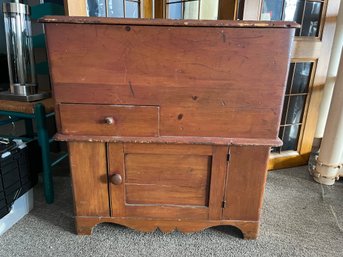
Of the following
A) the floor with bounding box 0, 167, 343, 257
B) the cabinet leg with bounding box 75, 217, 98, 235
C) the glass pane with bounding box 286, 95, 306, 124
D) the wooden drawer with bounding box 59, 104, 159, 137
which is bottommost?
the floor with bounding box 0, 167, 343, 257

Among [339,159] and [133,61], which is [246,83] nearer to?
[133,61]

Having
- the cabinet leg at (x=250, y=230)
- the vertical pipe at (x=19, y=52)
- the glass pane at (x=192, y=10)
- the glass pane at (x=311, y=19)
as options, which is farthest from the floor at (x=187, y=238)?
the glass pane at (x=192, y=10)

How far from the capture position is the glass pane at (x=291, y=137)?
6.22 ft

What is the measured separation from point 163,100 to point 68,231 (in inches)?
31.3

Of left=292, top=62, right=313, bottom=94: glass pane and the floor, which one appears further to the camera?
left=292, top=62, right=313, bottom=94: glass pane

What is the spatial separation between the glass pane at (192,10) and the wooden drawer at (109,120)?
0.91 meters

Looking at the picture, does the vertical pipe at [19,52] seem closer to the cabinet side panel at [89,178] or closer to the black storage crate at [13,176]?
the black storage crate at [13,176]

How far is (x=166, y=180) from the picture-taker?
1.16 metres

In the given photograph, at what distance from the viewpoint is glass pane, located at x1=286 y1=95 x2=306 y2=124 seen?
72.0 inches

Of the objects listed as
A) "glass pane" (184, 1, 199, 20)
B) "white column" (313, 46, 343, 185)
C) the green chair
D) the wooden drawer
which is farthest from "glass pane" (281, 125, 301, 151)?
the green chair

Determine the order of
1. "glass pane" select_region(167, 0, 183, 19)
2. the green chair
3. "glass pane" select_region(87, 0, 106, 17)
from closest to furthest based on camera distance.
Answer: the green chair
"glass pane" select_region(87, 0, 106, 17)
"glass pane" select_region(167, 0, 183, 19)

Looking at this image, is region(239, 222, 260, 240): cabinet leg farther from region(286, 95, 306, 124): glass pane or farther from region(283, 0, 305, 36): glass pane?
region(283, 0, 305, 36): glass pane

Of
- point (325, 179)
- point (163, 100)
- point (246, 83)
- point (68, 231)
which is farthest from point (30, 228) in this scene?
point (325, 179)

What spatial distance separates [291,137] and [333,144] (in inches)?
12.0
